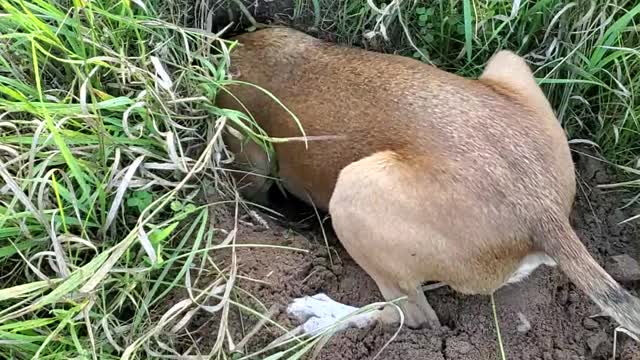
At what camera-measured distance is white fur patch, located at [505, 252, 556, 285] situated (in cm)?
282

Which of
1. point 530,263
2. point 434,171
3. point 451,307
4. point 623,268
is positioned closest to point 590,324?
point 623,268

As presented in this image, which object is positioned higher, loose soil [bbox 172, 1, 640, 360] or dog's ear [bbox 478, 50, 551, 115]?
dog's ear [bbox 478, 50, 551, 115]

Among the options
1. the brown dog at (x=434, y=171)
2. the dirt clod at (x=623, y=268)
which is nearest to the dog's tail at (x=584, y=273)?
the brown dog at (x=434, y=171)

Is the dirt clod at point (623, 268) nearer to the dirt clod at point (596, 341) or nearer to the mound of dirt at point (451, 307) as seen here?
the mound of dirt at point (451, 307)

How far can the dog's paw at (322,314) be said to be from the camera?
291cm

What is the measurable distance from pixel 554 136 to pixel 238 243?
1196 mm

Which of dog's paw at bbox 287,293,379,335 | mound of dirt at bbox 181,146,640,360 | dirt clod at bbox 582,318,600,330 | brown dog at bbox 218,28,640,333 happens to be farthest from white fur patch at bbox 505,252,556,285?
dog's paw at bbox 287,293,379,335

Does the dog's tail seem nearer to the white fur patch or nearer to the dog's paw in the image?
the white fur patch

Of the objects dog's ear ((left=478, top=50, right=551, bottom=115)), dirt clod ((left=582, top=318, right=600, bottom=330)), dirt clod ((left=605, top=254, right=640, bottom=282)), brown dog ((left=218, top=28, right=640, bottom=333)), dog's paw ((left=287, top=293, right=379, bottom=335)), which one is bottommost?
dog's paw ((left=287, top=293, right=379, bottom=335))

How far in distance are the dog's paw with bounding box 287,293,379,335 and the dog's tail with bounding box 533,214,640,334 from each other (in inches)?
26.4

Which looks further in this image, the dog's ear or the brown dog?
the dog's ear

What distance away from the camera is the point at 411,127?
294 cm

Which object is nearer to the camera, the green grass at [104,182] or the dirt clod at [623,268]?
the green grass at [104,182]

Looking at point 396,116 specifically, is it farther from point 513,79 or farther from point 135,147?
point 135,147
